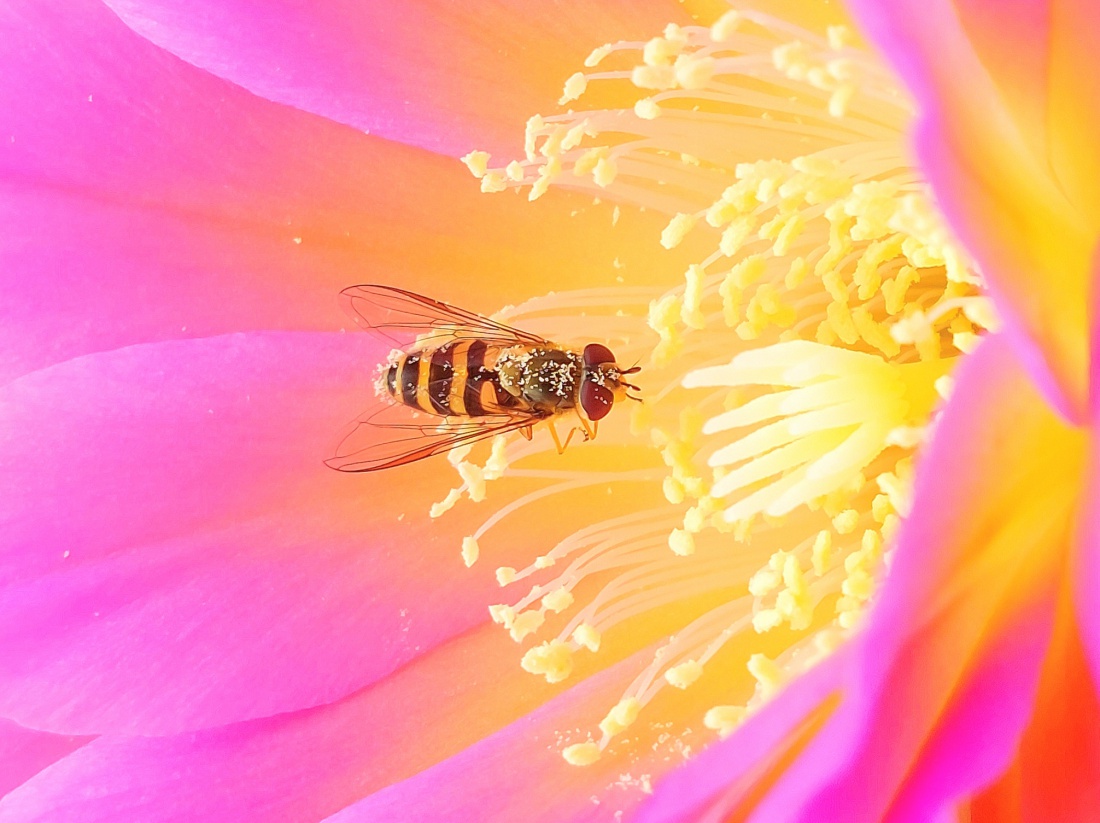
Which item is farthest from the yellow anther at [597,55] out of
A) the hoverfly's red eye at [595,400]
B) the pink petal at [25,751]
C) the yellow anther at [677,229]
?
the pink petal at [25,751]

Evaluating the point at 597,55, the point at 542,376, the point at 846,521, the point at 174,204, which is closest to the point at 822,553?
the point at 846,521

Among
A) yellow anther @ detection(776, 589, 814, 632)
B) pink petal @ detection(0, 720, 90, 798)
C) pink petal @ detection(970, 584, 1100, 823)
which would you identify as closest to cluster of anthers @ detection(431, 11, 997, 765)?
yellow anther @ detection(776, 589, 814, 632)

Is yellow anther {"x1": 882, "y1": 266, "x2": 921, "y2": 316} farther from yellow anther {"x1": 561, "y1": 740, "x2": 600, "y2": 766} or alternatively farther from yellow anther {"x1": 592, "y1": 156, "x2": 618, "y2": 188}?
yellow anther {"x1": 561, "y1": 740, "x2": 600, "y2": 766}

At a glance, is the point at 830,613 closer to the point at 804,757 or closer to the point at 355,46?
the point at 804,757

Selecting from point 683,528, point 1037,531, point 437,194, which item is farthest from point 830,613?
point 437,194

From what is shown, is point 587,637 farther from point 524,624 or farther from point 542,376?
point 542,376

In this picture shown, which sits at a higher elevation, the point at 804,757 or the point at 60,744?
the point at 60,744

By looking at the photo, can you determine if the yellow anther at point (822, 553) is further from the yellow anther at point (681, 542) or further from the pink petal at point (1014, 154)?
the pink petal at point (1014, 154)

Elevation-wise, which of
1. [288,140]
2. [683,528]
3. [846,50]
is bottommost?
[683,528]
